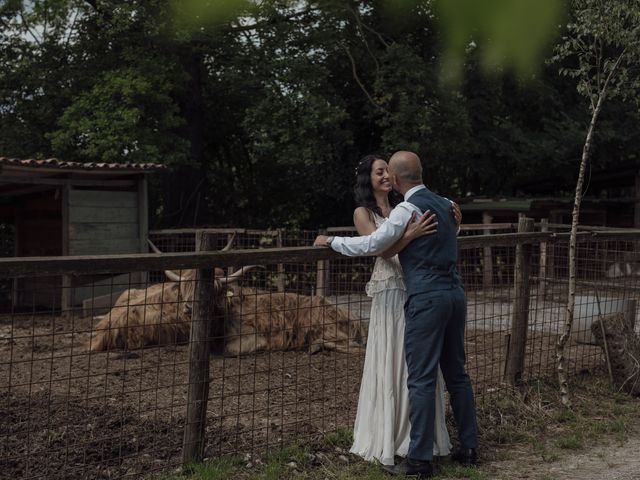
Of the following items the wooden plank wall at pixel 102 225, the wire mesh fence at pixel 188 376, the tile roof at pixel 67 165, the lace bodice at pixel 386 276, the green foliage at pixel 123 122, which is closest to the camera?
the wire mesh fence at pixel 188 376

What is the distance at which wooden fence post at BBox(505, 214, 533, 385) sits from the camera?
20.7ft

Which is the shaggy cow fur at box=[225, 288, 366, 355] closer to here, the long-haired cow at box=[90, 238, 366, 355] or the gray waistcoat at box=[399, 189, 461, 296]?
the long-haired cow at box=[90, 238, 366, 355]

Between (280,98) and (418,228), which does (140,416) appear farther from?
(280,98)

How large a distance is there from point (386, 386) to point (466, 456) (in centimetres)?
66

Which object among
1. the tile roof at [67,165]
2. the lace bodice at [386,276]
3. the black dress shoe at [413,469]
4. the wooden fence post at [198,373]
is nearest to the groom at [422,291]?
the black dress shoe at [413,469]

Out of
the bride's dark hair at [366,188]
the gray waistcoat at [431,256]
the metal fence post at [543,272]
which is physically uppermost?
the bride's dark hair at [366,188]

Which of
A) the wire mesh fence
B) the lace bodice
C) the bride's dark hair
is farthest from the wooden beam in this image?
the lace bodice

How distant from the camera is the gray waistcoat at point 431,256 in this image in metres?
4.54

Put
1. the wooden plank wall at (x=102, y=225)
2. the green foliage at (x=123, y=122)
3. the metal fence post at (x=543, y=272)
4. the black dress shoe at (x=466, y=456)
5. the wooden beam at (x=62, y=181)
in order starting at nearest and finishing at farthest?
the black dress shoe at (x=466, y=456), the metal fence post at (x=543, y=272), the wooden beam at (x=62, y=181), the wooden plank wall at (x=102, y=225), the green foliage at (x=123, y=122)

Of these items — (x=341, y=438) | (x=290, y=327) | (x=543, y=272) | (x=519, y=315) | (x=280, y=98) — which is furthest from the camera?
(x=280, y=98)

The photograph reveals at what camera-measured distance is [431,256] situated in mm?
4551

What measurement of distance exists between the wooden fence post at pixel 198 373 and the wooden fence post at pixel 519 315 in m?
2.66

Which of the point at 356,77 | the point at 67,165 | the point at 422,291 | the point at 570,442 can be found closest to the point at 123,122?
the point at 67,165

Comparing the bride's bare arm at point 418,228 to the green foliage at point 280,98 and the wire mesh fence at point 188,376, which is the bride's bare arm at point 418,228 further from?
the green foliage at point 280,98
